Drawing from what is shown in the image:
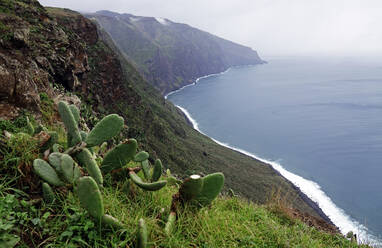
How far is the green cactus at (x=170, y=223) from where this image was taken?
2.76 m

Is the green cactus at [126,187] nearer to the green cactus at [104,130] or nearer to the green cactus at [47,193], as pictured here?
the green cactus at [104,130]

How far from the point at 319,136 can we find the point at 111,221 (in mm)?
85392

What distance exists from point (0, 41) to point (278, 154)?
233 ft

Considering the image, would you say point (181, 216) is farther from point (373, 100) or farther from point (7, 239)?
point (373, 100)

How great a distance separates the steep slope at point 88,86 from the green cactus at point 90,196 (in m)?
3.41

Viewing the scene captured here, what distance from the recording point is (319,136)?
77.9 m

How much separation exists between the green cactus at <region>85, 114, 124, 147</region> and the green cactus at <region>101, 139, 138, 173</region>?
29cm

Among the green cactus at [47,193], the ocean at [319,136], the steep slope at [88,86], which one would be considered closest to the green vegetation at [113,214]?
the green cactus at [47,193]


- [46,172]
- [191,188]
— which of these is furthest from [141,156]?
[46,172]

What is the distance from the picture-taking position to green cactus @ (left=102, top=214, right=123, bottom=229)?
2461 millimetres

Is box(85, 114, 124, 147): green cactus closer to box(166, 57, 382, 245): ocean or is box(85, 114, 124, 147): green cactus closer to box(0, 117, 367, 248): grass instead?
box(0, 117, 367, 248): grass

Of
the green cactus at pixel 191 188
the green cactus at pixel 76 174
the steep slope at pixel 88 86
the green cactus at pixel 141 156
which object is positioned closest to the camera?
the green cactus at pixel 76 174

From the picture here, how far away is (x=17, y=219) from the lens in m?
2.38

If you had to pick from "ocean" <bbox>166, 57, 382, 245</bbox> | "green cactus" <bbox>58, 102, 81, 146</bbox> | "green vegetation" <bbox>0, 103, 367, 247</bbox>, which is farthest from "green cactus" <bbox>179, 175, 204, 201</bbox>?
"ocean" <bbox>166, 57, 382, 245</bbox>
